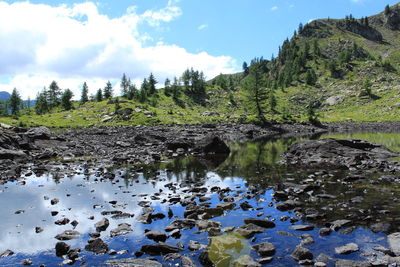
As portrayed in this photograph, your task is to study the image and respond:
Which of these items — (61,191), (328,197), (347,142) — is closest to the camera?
(328,197)

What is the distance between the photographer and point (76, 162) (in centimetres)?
3741

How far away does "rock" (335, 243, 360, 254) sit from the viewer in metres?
12.4

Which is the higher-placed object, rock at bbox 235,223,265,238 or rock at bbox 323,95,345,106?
rock at bbox 323,95,345,106

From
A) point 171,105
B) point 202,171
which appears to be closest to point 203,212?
point 202,171

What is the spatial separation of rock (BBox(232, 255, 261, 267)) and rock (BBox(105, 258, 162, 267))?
10.3 ft

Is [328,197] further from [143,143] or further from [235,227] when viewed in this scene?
[143,143]

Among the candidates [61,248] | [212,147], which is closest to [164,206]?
[61,248]

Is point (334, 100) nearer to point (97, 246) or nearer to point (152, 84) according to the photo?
point (152, 84)

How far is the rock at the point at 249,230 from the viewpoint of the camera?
14.6m

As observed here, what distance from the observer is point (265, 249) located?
12.6m

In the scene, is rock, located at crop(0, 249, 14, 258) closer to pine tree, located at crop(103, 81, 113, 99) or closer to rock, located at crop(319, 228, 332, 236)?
rock, located at crop(319, 228, 332, 236)

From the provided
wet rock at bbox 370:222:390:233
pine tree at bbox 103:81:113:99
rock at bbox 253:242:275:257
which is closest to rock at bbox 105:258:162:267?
rock at bbox 253:242:275:257

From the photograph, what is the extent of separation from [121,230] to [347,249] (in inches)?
437

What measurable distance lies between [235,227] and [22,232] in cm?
1158
